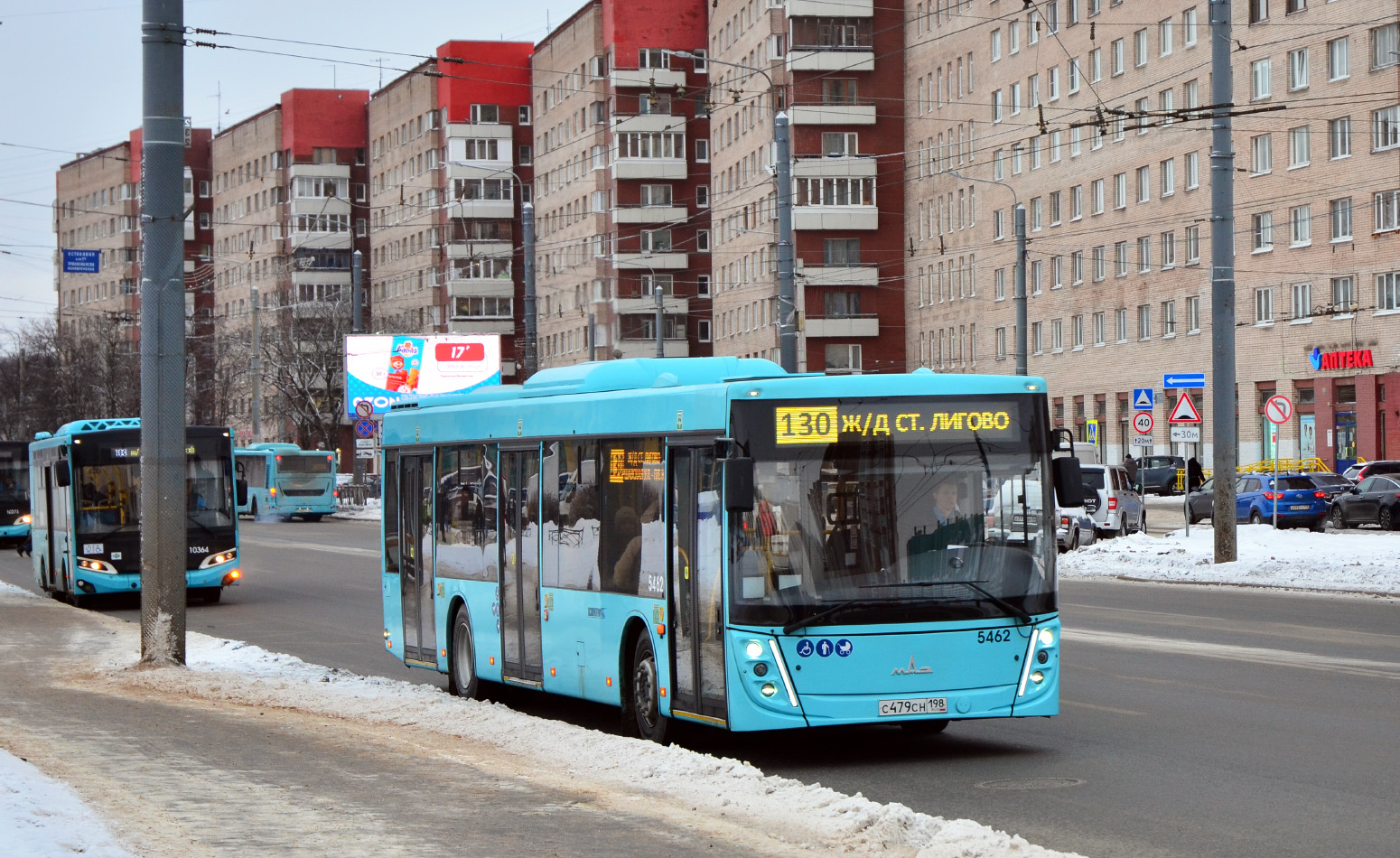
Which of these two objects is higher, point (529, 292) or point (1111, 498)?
point (529, 292)

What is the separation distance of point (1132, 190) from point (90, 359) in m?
57.4

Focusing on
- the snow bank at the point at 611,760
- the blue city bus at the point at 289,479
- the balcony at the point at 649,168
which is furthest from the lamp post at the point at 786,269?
the balcony at the point at 649,168

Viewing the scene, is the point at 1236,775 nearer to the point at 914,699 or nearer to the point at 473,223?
the point at 914,699

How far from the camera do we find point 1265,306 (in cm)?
6669

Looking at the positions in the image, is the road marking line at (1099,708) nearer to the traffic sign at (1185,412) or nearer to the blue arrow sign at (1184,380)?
the traffic sign at (1185,412)

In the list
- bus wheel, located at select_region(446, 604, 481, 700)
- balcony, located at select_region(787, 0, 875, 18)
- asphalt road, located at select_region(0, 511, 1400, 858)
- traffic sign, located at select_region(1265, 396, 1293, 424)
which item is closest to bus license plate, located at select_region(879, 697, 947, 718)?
asphalt road, located at select_region(0, 511, 1400, 858)

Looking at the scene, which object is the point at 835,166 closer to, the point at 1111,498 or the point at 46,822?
the point at 1111,498

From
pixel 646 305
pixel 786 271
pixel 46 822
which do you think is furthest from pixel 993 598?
pixel 646 305

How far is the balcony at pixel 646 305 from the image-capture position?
4284 inches

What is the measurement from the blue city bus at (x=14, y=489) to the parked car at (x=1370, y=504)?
3228cm

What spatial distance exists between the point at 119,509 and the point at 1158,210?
166 feet

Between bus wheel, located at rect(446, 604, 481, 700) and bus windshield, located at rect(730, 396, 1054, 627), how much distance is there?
4.71m

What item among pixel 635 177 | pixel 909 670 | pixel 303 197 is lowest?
pixel 909 670

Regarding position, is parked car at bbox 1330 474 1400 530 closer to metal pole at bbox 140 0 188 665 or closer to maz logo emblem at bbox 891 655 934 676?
metal pole at bbox 140 0 188 665
